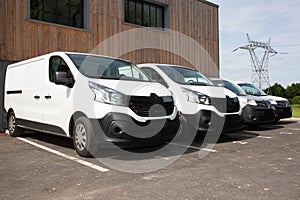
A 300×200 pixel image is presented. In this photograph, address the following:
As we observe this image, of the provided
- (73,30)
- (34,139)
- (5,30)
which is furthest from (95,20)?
(34,139)

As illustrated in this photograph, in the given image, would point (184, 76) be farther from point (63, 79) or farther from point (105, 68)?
point (63, 79)

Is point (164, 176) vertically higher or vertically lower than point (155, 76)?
lower

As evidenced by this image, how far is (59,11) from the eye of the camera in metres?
11.5

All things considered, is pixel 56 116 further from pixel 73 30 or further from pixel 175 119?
pixel 73 30

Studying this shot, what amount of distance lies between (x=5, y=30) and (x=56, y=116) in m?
5.30

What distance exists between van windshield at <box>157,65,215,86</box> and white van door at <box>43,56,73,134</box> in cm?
256

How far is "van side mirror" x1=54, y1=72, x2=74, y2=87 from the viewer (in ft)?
17.4

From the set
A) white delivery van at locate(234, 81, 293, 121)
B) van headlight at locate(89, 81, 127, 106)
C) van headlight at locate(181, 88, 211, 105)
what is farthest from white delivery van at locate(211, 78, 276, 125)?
van headlight at locate(89, 81, 127, 106)

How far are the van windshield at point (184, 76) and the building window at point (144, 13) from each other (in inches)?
288

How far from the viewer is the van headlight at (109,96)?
5016 millimetres

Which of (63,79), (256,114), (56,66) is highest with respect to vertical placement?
(56,66)

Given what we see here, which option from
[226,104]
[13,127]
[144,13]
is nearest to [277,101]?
[226,104]

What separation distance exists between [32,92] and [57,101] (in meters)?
1.35

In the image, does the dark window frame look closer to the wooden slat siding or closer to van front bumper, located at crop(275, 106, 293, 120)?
the wooden slat siding
